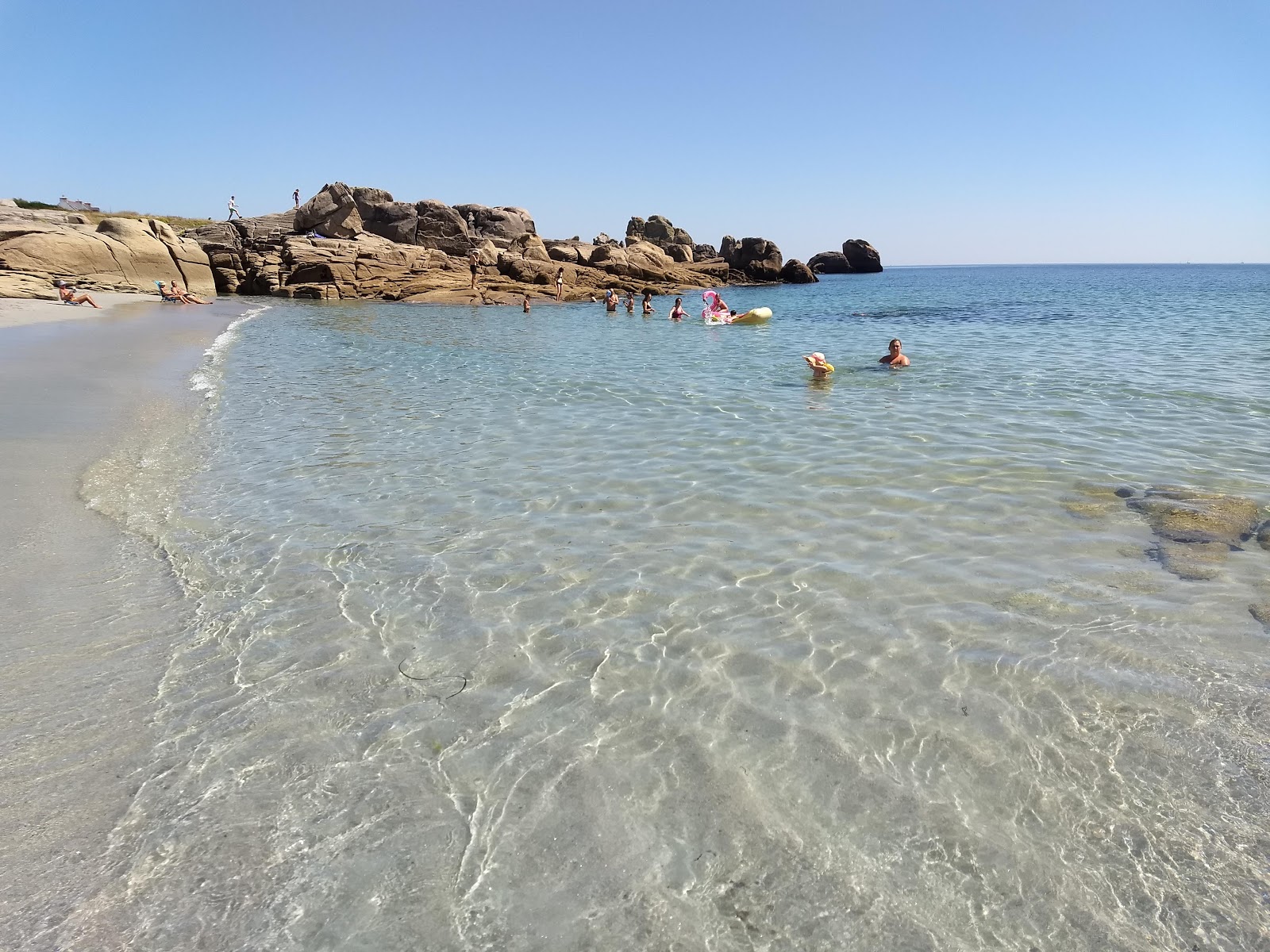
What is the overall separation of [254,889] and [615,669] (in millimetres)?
1983

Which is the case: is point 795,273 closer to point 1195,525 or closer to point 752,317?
point 752,317

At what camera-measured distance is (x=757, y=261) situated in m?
73.8

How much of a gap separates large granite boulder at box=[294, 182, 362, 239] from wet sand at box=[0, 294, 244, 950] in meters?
45.2

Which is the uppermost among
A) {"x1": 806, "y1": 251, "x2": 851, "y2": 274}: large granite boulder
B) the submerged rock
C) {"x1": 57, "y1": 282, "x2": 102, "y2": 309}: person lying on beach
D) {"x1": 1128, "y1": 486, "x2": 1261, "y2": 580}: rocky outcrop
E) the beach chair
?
the submerged rock

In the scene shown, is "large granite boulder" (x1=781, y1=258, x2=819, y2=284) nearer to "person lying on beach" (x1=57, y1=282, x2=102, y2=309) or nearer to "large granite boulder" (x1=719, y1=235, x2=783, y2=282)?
"large granite boulder" (x1=719, y1=235, x2=783, y2=282)

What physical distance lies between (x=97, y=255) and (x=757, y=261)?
181 ft

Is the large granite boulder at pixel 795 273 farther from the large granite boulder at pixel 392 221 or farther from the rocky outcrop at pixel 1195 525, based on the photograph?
the rocky outcrop at pixel 1195 525

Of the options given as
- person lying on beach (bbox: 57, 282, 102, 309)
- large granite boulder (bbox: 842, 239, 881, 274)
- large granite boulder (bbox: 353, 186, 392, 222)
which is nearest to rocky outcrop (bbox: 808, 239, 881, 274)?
large granite boulder (bbox: 842, 239, 881, 274)

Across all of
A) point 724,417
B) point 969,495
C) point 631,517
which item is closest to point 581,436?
point 724,417

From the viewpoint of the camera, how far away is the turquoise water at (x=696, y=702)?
103 inches

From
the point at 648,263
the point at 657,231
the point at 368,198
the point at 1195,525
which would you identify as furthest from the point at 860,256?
the point at 1195,525

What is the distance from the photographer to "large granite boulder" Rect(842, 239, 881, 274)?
119938 millimetres

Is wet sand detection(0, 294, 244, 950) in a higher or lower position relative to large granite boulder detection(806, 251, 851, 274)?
higher

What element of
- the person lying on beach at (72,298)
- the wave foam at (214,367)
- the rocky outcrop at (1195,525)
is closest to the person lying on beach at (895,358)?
the rocky outcrop at (1195,525)
